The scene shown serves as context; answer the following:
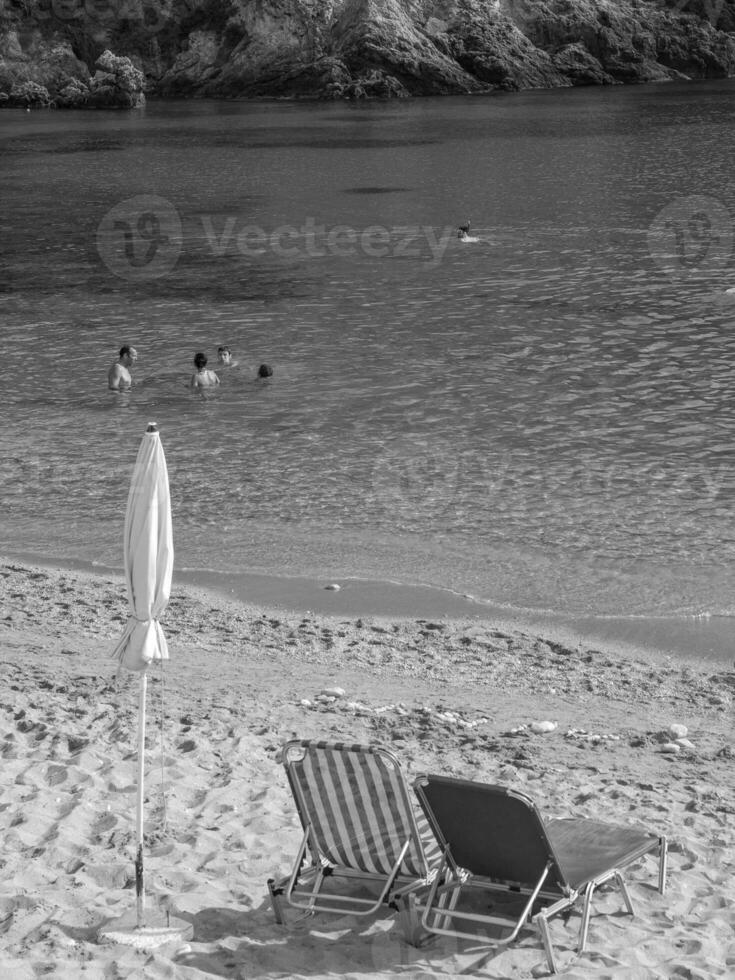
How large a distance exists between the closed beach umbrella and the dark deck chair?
183cm

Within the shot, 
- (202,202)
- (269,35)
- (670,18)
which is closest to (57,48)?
(269,35)

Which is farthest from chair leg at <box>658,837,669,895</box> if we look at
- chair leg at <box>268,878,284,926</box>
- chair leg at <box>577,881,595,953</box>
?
chair leg at <box>268,878,284,926</box>

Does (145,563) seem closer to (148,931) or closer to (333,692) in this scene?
(148,931)

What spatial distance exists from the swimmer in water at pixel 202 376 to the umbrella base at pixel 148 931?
53.6ft

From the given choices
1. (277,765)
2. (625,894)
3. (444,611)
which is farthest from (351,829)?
(444,611)

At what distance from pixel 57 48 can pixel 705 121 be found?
69.6 m

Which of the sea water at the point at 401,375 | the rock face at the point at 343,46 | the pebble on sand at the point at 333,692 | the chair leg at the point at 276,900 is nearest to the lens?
the chair leg at the point at 276,900

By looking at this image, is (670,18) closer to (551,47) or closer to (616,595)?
(551,47)

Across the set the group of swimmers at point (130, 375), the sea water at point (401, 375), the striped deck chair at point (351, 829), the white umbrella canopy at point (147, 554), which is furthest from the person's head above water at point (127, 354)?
the striped deck chair at point (351, 829)

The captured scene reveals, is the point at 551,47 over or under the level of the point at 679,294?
over

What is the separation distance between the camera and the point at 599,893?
7.54 meters

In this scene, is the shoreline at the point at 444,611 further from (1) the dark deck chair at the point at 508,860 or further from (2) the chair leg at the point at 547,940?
(2) the chair leg at the point at 547,940

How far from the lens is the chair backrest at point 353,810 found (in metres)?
7.37

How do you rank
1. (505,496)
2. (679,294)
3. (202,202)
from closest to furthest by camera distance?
(505,496) → (679,294) → (202,202)
